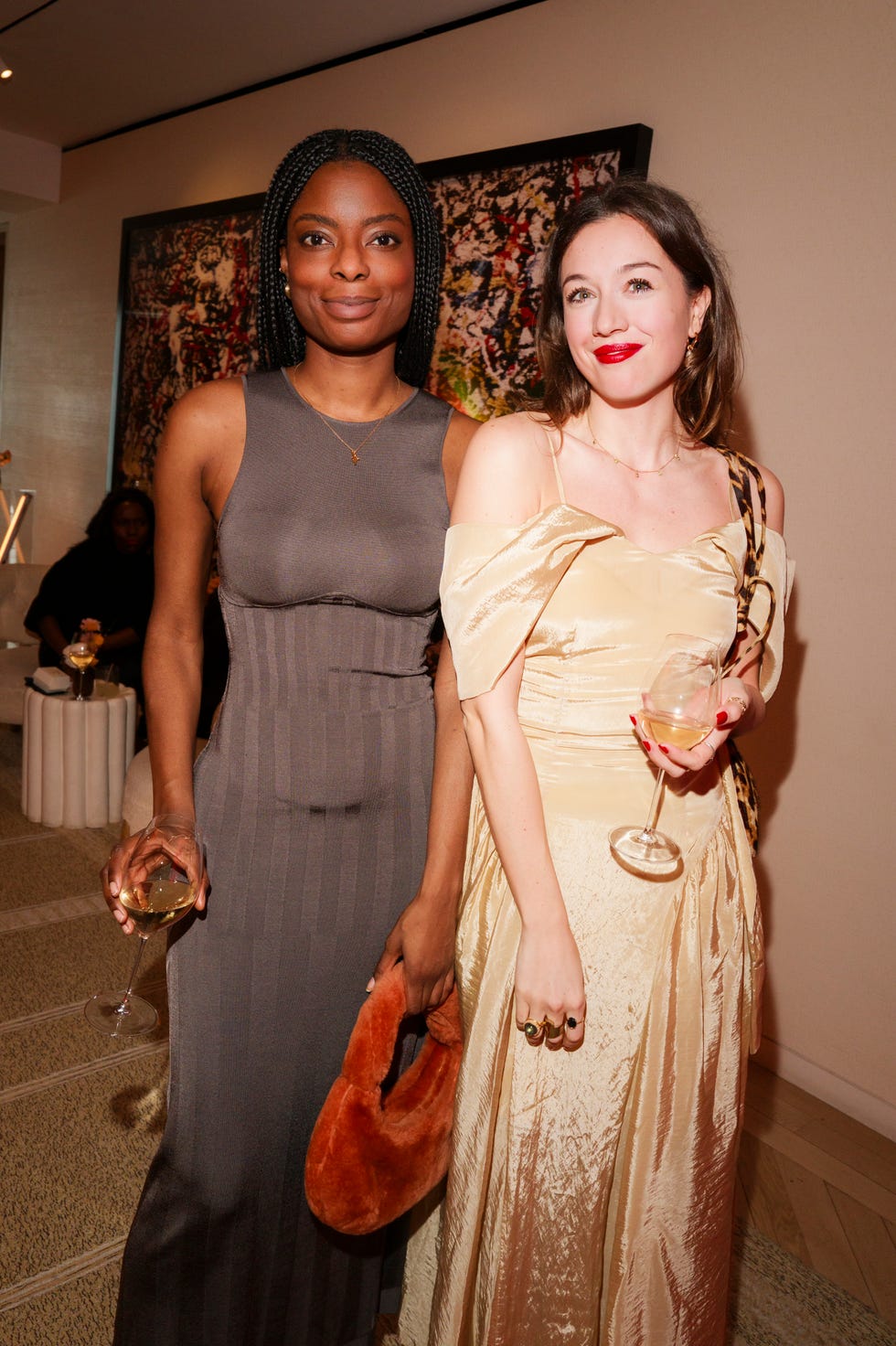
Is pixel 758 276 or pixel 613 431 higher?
pixel 758 276

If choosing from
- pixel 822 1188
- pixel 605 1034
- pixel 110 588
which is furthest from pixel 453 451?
pixel 110 588

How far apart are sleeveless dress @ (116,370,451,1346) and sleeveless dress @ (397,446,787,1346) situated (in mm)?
214

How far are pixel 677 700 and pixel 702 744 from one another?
101 millimetres

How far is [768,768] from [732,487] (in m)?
1.86

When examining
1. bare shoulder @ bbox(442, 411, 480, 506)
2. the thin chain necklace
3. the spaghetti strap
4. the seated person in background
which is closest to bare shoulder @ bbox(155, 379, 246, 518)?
the thin chain necklace

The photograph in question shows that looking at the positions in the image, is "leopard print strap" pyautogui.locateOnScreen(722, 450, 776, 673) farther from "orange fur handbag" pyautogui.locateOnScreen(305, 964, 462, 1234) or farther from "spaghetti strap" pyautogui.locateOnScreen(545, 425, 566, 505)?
"orange fur handbag" pyautogui.locateOnScreen(305, 964, 462, 1234)

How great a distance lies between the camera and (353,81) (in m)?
4.95

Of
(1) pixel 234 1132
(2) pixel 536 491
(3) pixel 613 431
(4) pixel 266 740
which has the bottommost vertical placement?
(1) pixel 234 1132

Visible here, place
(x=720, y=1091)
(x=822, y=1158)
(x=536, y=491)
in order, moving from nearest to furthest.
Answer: (x=536, y=491) → (x=720, y=1091) → (x=822, y=1158)

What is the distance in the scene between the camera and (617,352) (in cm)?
154

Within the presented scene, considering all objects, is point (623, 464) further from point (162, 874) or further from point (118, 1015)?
point (118, 1015)

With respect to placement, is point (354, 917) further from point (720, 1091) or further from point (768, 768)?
point (768, 768)

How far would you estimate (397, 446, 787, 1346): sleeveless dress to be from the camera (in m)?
1.56

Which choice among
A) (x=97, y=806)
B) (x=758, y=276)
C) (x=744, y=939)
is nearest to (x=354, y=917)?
(x=744, y=939)
